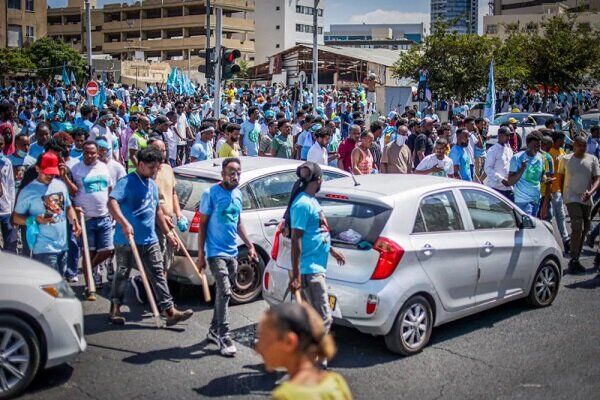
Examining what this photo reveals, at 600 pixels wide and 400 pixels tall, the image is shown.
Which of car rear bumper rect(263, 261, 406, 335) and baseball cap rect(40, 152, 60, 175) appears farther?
baseball cap rect(40, 152, 60, 175)

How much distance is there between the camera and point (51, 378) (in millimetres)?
5941

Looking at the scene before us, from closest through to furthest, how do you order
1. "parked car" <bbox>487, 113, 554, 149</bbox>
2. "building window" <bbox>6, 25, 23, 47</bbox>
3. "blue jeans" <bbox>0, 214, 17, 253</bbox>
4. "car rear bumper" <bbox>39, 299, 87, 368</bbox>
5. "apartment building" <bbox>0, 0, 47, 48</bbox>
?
"car rear bumper" <bbox>39, 299, 87, 368</bbox>
"blue jeans" <bbox>0, 214, 17, 253</bbox>
"parked car" <bbox>487, 113, 554, 149</bbox>
"apartment building" <bbox>0, 0, 47, 48</bbox>
"building window" <bbox>6, 25, 23, 47</bbox>

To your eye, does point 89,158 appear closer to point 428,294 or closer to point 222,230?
point 222,230

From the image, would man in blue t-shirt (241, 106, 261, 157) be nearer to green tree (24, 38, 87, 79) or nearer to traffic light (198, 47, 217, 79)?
traffic light (198, 47, 217, 79)

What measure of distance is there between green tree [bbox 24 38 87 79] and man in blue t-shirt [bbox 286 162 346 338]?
57.3 meters

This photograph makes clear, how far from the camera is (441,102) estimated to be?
31.7 meters

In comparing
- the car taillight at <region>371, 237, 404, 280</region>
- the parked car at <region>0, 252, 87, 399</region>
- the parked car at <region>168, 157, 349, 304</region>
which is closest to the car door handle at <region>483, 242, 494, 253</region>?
the car taillight at <region>371, 237, 404, 280</region>

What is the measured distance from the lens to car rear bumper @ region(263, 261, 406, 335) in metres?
6.28

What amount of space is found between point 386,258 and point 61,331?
276cm

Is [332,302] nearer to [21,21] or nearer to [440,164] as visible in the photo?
[440,164]

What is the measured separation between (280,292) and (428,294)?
1.38m

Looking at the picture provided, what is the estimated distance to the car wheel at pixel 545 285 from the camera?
Answer: 8.10 m

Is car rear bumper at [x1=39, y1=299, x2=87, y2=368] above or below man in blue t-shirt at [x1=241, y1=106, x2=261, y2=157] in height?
below

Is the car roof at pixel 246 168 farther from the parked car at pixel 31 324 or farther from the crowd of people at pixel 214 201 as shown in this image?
the parked car at pixel 31 324
